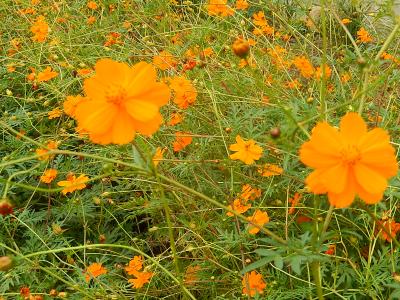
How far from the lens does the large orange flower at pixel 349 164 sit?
71 centimetres

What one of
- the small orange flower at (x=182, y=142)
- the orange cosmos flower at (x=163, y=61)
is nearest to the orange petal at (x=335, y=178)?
the small orange flower at (x=182, y=142)

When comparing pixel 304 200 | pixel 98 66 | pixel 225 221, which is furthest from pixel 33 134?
pixel 98 66

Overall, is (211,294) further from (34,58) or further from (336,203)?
(34,58)

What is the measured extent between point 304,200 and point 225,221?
0.66 feet

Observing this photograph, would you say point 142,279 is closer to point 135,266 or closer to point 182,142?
point 135,266

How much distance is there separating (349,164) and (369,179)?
32mm

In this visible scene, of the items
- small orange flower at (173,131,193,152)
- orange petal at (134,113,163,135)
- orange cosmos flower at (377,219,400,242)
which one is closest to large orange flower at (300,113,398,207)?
orange petal at (134,113,163,135)

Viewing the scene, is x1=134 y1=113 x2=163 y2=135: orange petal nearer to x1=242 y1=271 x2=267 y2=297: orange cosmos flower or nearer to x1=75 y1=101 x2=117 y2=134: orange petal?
x1=75 y1=101 x2=117 y2=134: orange petal

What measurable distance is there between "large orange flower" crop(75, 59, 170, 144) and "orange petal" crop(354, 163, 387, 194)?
282mm

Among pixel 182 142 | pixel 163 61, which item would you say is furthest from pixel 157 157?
pixel 163 61

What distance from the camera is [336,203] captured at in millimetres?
714

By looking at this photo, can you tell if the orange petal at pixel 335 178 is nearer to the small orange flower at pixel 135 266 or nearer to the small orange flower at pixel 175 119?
the small orange flower at pixel 135 266

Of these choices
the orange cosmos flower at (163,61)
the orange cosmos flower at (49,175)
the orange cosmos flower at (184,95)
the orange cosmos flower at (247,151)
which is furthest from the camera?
the orange cosmos flower at (163,61)

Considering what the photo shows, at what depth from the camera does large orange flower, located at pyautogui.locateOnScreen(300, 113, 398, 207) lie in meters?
0.71
